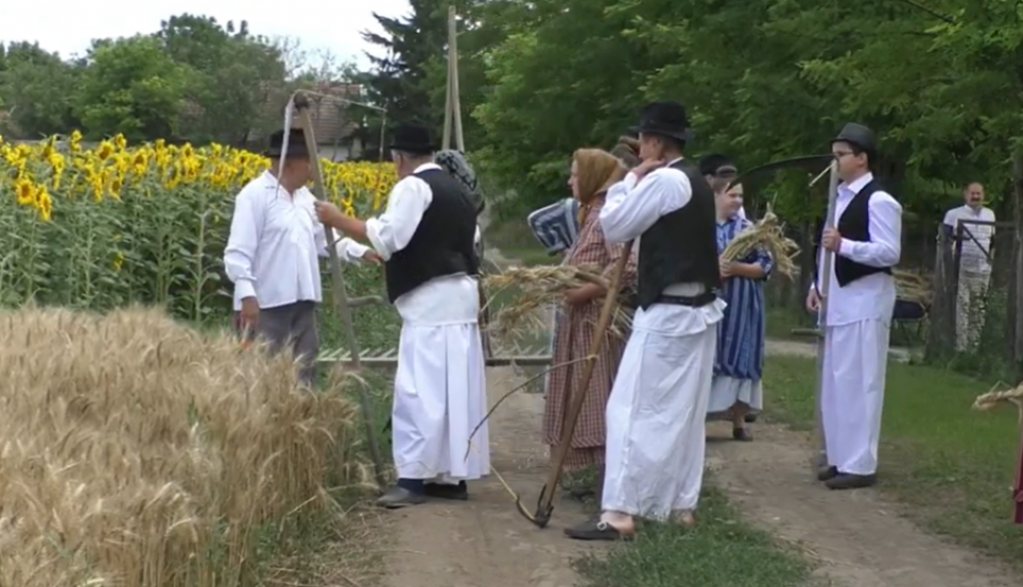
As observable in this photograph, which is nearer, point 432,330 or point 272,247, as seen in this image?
point 432,330

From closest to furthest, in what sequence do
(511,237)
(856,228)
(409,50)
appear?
(856,228)
(511,237)
(409,50)

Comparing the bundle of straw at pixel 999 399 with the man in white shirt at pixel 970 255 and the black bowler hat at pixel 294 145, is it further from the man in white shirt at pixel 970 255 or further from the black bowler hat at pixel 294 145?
the man in white shirt at pixel 970 255

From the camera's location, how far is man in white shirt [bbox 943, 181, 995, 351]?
57.6 ft

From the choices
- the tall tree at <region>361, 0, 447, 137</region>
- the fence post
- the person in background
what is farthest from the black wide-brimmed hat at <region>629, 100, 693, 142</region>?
the tall tree at <region>361, 0, 447, 137</region>

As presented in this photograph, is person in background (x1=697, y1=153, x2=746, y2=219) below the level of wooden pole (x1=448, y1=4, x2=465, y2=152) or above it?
below

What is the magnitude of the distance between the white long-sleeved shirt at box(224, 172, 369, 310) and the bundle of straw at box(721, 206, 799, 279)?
8.09 ft

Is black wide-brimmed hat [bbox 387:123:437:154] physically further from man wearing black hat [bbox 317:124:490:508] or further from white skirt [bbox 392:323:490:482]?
white skirt [bbox 392:323:490:482]

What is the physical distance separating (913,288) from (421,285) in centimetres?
1278

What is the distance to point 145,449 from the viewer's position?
5.54m

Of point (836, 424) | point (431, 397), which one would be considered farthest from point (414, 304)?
point (836, 424)

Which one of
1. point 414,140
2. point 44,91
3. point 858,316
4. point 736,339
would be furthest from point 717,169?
point 44,91

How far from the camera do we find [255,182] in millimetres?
8812

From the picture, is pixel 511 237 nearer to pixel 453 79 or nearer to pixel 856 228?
pixel 453 79

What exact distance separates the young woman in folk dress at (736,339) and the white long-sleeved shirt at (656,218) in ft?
10.5
